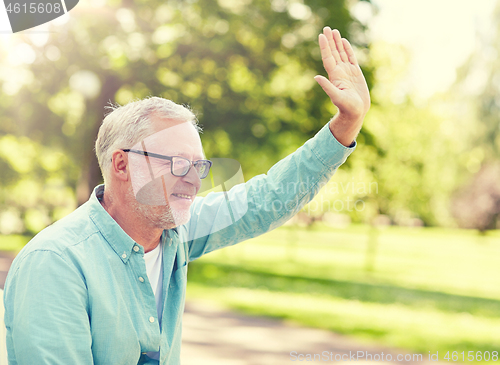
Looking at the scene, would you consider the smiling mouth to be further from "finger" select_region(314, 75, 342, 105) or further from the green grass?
the green grass

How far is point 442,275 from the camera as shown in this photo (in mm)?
15180

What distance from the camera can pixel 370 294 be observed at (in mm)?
9938

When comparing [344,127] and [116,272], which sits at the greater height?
[344,127]

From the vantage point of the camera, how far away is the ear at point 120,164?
1.67 metres

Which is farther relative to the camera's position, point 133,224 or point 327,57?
point 327,57

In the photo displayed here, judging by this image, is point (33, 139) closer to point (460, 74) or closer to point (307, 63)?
point (307, 63)

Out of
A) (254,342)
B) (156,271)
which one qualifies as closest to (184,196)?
(156,271)

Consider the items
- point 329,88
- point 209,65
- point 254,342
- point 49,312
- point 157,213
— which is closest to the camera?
point 49,312

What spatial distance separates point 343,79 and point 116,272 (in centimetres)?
116

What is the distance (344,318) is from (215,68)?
4724mm

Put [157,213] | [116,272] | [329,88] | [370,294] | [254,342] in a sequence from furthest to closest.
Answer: [370,294], [254,342], [329,88], [157,213], [116,272]

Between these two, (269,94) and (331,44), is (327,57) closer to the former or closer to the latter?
(331,44)

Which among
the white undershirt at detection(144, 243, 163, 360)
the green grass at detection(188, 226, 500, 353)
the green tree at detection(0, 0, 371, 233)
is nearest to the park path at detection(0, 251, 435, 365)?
the green grass at detection(188, 226, 500, 353)

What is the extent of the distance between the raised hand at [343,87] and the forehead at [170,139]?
0.55 metres
